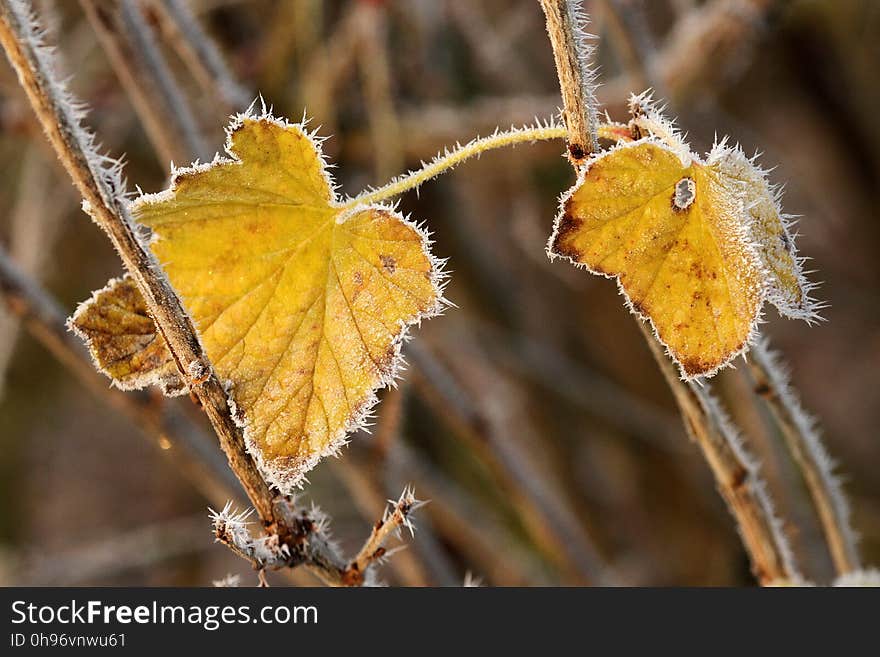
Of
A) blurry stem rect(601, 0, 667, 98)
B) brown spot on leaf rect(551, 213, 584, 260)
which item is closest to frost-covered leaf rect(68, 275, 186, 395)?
brown spot on leaf rect(551, 213, 584, 260)

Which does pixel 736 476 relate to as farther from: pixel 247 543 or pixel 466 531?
pixel 466 531

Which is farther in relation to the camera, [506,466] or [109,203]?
[506,466]

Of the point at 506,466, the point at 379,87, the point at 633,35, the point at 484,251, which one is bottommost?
the point at 506,466

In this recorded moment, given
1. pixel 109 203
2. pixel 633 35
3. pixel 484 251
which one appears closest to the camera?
pixel 109 203

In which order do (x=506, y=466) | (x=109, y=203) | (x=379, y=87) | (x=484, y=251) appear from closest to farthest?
1. (x=109, y=203)
2. (x=506, y=466)
3. (x=379, y=87)
4. (x=484, y=251)

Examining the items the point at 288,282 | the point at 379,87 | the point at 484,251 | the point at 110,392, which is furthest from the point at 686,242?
the point at 484,251

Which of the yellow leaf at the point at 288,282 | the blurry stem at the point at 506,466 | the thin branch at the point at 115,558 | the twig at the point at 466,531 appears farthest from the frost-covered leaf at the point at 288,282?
the thin branch at the point at 115,558

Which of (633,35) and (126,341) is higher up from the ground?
(633,35)
